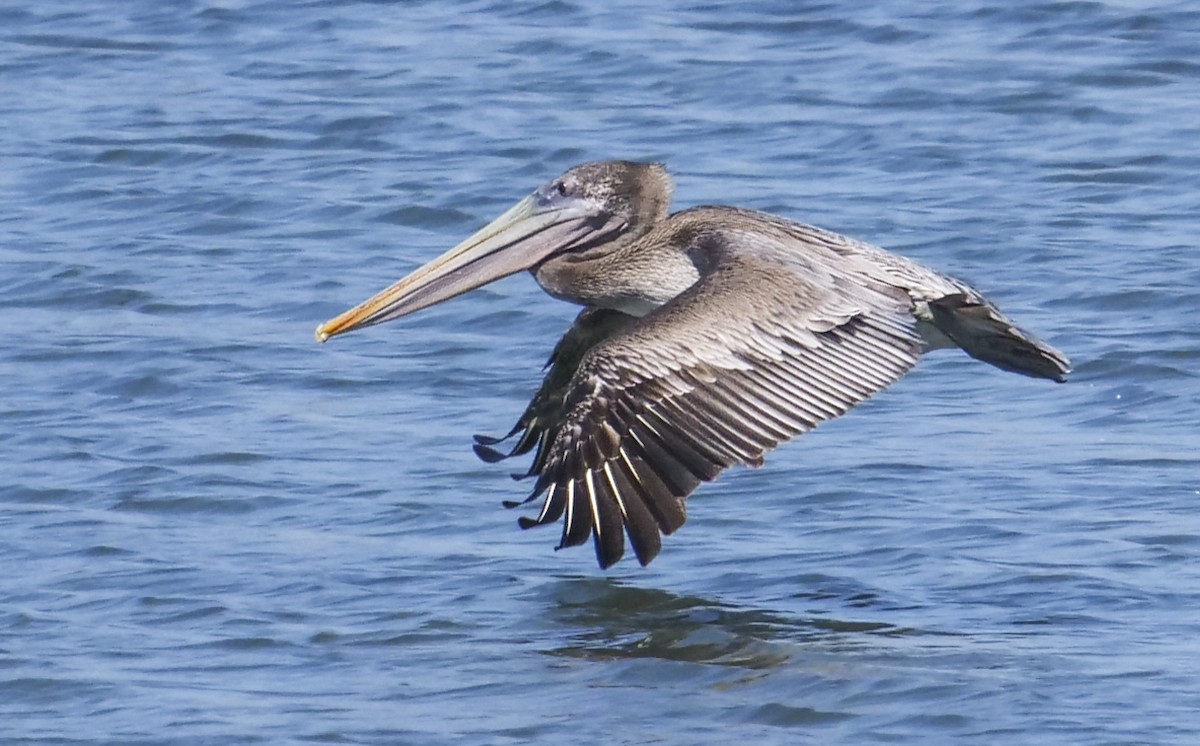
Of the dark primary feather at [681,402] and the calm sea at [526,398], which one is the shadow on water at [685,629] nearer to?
the calm sea at [526,398]

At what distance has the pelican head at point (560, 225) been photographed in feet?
26.3

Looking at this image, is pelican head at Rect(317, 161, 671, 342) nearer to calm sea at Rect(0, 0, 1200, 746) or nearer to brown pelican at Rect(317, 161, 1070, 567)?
brown pelican at Rect(317, 161, 1070, 567)

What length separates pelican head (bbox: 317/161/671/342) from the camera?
8.02m

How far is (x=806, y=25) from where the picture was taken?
48.9 feet

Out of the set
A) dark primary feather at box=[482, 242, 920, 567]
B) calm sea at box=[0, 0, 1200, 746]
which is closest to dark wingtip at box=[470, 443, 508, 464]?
dark primary feather at box=[482, 242, 920, 567]

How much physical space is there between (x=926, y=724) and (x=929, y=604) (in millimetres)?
1043

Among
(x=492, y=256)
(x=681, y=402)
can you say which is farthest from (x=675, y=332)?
(x=492, y=256)

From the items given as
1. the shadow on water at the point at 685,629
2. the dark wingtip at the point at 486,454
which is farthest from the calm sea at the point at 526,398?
the dark wingtip at the point at 486,454

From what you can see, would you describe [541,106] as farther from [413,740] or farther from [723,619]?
[413,740]

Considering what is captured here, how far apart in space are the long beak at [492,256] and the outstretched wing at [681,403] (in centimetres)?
117

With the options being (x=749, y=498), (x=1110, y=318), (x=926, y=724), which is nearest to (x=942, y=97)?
(x=1110, y=318)

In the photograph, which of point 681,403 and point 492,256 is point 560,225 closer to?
point 492,256

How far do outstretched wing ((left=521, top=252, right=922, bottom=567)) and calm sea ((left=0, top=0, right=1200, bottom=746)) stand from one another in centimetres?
51

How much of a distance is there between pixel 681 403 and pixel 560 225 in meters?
1.66
